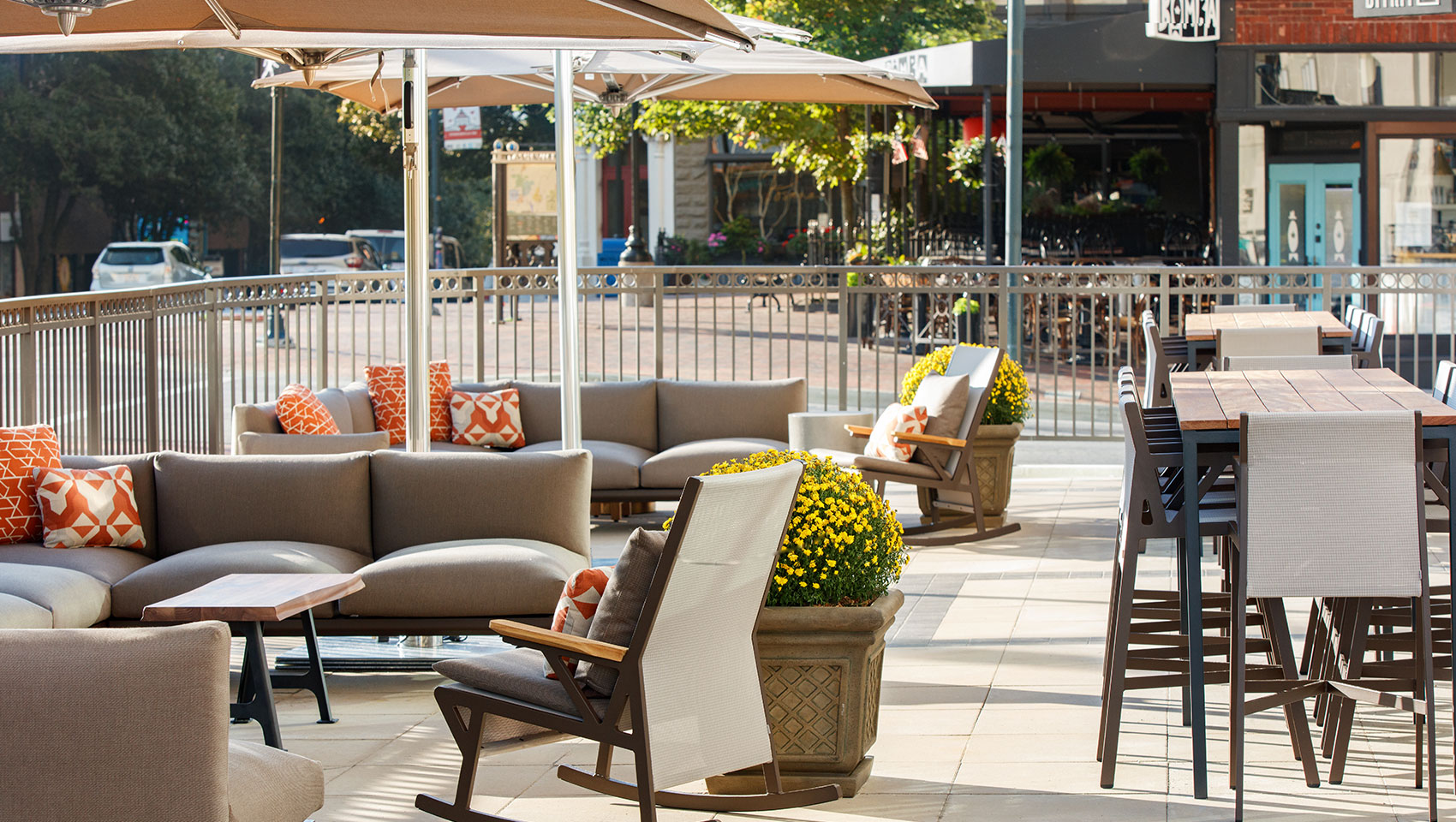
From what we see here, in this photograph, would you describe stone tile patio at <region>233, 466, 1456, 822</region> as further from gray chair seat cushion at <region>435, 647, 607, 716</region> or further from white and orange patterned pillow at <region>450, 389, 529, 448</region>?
white and orange patterned pillow at <region>450, 389, 529, 448</region>

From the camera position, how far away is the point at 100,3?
14.7 ft

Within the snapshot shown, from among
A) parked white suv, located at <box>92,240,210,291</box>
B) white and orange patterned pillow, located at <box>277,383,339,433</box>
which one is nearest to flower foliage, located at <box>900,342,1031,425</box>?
white and orange patterned pillow, located at <box>277,383,339,433</box>

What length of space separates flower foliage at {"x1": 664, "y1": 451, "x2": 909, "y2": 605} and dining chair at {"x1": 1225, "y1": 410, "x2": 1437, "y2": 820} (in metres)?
1.07

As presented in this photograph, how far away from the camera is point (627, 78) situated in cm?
1076

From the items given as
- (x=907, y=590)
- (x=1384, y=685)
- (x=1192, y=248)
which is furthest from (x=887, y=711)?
(x=1192, y=248)

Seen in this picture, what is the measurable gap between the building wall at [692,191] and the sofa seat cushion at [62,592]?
3501 cm

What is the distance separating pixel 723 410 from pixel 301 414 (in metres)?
2.72

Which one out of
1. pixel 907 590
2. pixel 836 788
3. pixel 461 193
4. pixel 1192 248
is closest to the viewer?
pixel 836 788

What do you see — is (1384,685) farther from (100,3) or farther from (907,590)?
(100,3)

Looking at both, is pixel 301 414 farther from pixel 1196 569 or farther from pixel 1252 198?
pixel 1252 198

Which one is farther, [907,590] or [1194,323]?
[1194,323]

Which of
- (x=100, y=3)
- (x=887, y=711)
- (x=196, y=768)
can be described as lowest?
(x=887, y=711)

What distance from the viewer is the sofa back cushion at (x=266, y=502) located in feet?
21.1

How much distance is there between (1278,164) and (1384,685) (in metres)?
15.1
